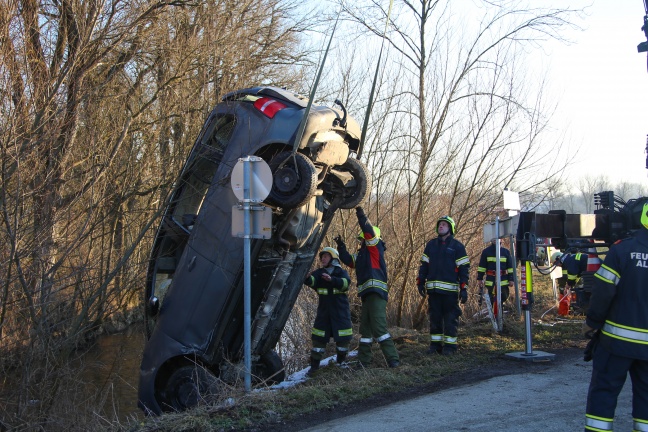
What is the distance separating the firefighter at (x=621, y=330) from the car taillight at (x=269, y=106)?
139 inches

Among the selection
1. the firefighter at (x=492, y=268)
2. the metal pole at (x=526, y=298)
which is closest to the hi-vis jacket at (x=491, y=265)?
the firefighter at (x=492, y=268)

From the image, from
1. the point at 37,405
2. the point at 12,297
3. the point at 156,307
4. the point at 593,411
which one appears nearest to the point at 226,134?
the point at 156,307

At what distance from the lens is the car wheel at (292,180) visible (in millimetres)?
6289

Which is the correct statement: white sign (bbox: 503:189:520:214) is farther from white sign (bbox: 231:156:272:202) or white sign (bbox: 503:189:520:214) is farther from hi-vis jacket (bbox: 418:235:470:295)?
white sign (bbox: 231:156:272:202)

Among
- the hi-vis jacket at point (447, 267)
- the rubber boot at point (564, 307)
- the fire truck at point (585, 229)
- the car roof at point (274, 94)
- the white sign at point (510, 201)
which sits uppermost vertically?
the car roof at point (274, 94)

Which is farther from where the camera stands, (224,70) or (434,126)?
(434,126)

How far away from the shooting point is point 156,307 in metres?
6.93

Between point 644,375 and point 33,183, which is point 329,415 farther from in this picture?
point 33,183

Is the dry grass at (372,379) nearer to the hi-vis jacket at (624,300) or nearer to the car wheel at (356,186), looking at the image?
the car wheel at (356,186)

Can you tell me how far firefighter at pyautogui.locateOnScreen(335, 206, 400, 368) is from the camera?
772 centimetres

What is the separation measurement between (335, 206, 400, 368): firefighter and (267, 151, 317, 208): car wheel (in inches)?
56.7

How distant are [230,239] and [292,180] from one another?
0.92 meters

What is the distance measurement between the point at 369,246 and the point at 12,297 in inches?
161

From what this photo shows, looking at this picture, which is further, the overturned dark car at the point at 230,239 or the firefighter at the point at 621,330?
the overturned dark car at the point at 230,239
